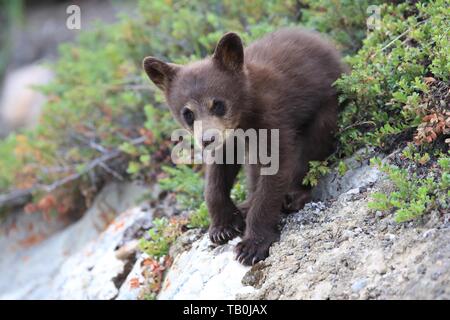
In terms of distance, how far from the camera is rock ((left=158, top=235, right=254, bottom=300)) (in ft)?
13.3

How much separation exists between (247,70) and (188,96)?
0.50 m

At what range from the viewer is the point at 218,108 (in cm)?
451

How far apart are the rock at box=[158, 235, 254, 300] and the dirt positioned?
0.11 metres

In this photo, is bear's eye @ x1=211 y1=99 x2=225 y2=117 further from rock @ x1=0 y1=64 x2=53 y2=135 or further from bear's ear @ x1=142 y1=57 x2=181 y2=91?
rock @ x1=0 y1=64 x2=53 y2=135

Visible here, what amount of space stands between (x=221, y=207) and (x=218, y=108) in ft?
2.48

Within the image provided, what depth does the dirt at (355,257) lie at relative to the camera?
3262mm

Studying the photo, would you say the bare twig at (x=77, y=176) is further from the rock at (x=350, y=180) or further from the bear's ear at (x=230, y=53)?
the rock at (x=350, y=180)

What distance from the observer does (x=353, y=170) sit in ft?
15.1

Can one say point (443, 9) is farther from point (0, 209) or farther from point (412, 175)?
point (0, 209)

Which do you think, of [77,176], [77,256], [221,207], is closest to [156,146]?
[77,176]

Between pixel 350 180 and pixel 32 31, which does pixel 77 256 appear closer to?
pixel 350 180

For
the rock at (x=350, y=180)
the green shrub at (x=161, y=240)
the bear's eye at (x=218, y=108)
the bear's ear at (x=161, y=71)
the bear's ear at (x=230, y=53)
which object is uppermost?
the bear's ear at (x=230, y=53)

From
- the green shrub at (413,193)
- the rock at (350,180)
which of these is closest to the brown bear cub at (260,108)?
the rock at (350,180)
